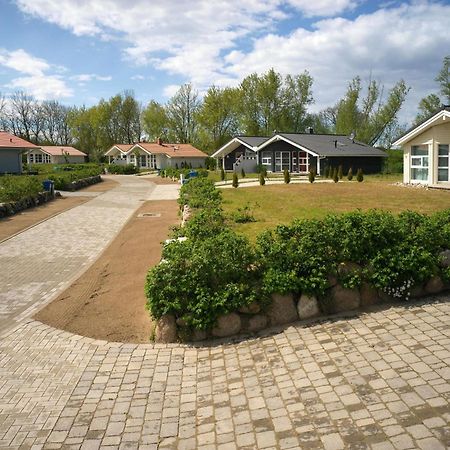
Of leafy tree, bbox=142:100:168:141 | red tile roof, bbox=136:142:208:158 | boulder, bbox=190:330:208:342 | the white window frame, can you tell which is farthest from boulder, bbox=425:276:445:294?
leafy tree, bbox=142:100:168:141

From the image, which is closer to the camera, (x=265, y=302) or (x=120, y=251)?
(x=265, y=302)

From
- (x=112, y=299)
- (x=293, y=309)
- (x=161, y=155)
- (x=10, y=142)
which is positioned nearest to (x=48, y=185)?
(x=10, y=142)

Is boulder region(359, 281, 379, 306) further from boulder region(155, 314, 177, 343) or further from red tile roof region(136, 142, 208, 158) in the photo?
red tile roof region(136, 142, 208, 158)

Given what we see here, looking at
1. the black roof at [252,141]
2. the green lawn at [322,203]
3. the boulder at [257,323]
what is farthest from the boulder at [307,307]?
the black roof at [252,141]

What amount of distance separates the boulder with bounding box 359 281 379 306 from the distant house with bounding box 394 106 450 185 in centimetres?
1568

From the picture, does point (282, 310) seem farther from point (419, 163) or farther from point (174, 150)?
point (174, 150)

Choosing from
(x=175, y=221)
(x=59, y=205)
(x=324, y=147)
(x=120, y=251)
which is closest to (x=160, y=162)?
(x=324, y=147)

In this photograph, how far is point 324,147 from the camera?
39.0m

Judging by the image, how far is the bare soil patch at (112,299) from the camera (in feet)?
22.6

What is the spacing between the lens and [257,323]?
21.1ft

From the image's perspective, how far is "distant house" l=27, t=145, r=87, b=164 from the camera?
258 feet

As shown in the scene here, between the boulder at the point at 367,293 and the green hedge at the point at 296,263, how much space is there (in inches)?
3.8

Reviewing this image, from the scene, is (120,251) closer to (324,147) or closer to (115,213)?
(115,213)

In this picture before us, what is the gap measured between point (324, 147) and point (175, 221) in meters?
25.2
